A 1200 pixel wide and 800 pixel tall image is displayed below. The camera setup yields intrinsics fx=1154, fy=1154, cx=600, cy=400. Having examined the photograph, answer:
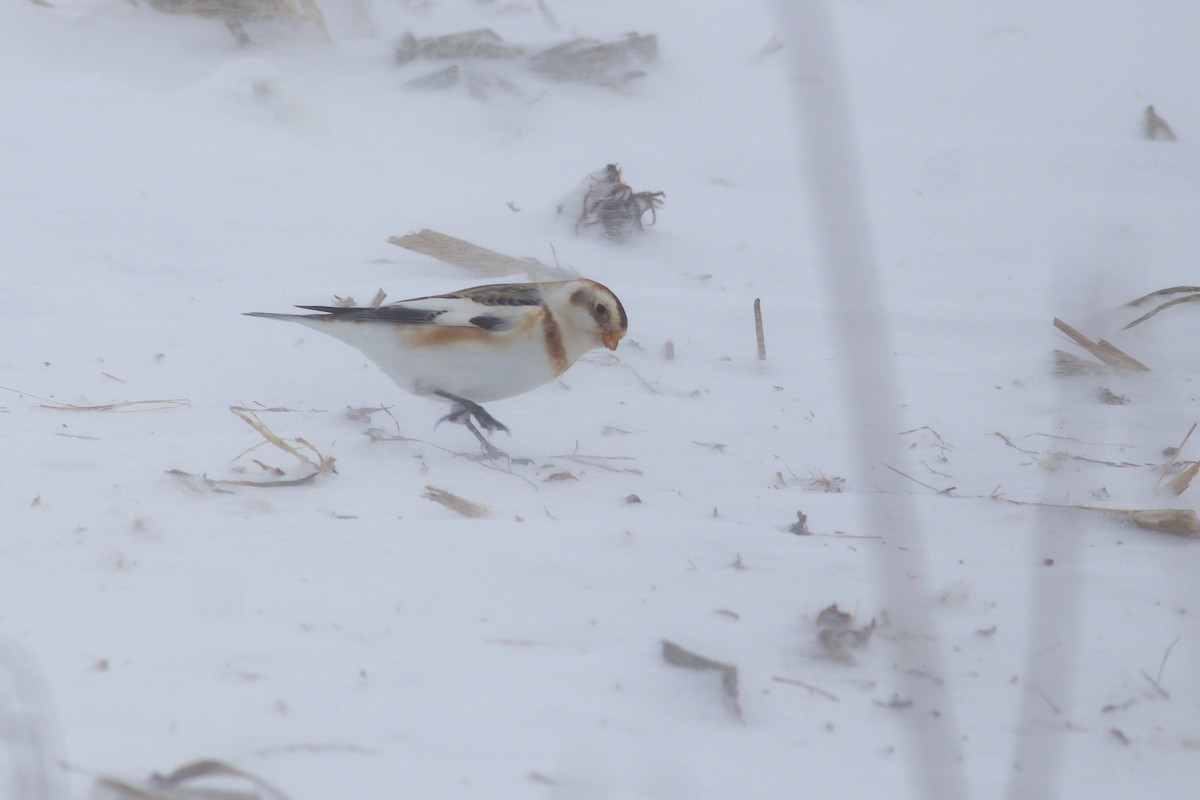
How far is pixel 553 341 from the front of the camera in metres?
3.49

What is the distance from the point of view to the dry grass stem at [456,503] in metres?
2.76

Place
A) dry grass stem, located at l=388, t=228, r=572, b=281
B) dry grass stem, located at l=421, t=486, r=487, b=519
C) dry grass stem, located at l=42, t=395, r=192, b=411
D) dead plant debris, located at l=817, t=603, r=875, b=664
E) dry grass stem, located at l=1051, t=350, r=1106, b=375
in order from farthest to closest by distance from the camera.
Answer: dry grass stem, located at l=388, t=228, r=572, b=281
dry grass stem, located at l=1051, t=350, r=1106, b=375
dry grass stem, located at l=42, t=395, r=192, b=411
dry grass stem, located at l=421, t=486, r=487, b=519
dead plant debris, located at l=817, t=603, r=875, b=664

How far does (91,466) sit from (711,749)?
5.84 feet

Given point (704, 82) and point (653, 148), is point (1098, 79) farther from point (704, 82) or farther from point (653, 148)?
point (653, 148)

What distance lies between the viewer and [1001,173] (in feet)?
18.2

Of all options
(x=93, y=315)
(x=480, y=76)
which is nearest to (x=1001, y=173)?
(x=480, y=76)

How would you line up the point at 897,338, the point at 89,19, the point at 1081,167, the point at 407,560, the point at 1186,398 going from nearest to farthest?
the point at 407,560 → the point at 1186,398 → the point at 897,338 → the point at 1081,167 → the point at 89,19

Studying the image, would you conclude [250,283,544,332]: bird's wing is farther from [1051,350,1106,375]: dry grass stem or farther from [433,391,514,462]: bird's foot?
[1051,350,1106,375]: dry grass stem

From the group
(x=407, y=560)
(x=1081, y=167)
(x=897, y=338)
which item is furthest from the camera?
(x=1081, y=167)

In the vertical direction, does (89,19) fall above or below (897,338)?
above

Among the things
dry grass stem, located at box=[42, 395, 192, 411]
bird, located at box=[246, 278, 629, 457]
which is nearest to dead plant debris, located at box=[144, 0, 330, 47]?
bird, located at box=[246, 278, 629, 457]

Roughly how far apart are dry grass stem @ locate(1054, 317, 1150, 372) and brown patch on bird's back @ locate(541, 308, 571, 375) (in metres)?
1.70

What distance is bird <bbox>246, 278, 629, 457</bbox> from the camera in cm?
344

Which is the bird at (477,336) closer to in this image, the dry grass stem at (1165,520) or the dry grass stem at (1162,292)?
the dry grass stem at (1165,520)
